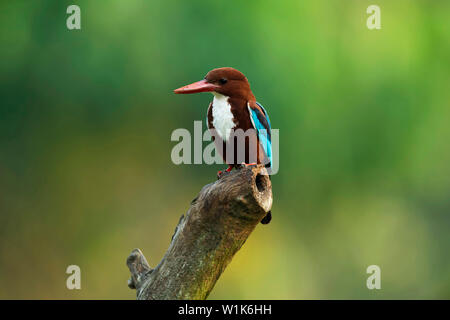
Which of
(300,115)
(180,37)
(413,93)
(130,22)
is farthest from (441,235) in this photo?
(130,22)

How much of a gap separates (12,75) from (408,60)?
3.71 meters

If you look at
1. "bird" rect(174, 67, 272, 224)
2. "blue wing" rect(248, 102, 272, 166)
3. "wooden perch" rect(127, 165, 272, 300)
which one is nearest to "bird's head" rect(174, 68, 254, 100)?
"bird" rect(174, 67, 272, 224)

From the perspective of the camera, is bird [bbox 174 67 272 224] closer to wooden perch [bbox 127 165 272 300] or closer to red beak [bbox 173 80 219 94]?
red beak [bbox 173 80 219 94]

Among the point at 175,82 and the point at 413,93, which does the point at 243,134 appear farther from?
the point at 413,93

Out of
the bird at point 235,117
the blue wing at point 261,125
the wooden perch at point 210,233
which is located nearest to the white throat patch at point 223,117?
the bird at point 235,117

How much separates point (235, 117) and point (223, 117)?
0.06 metres

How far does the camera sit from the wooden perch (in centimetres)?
233

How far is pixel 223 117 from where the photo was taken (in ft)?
9.74

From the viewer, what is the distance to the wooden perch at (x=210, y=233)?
233 centimetres

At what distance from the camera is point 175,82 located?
5152 mm

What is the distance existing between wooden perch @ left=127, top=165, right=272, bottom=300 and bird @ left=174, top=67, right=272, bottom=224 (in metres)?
0.53

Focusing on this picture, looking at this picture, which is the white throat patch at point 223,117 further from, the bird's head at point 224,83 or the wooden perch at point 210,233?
the wooden perch at point 210,233

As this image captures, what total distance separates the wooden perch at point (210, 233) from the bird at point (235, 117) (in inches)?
20.9

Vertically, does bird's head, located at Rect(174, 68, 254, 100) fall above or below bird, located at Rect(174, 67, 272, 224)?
above
